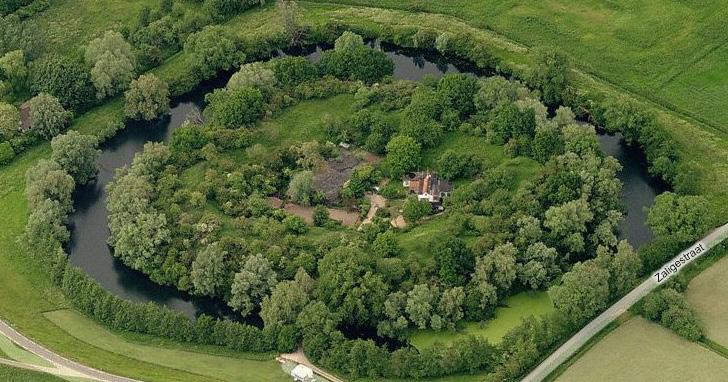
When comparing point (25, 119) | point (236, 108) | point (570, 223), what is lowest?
point (570, 223)

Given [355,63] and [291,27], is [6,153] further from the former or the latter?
[355,63]

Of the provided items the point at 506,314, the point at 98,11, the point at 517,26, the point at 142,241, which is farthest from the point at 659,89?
the point at 98,11

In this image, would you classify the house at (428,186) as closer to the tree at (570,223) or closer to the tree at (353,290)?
the tree at (570,223)

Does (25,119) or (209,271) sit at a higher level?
(25,119)

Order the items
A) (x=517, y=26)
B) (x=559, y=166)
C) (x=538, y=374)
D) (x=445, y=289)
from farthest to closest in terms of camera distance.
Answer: (x=517, y=26) → (x=559, y=166) → (x=445, y=289) → (x=538, y=374)

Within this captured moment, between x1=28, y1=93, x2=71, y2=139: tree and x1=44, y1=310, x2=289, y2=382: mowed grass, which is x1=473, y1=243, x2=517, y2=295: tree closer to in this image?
x1=44, y1=310, x2=289, y2=382: mowed grass

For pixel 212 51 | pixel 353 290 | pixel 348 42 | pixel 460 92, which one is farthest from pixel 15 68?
pixel 353 290

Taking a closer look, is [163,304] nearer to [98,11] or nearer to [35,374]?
[35,374]
